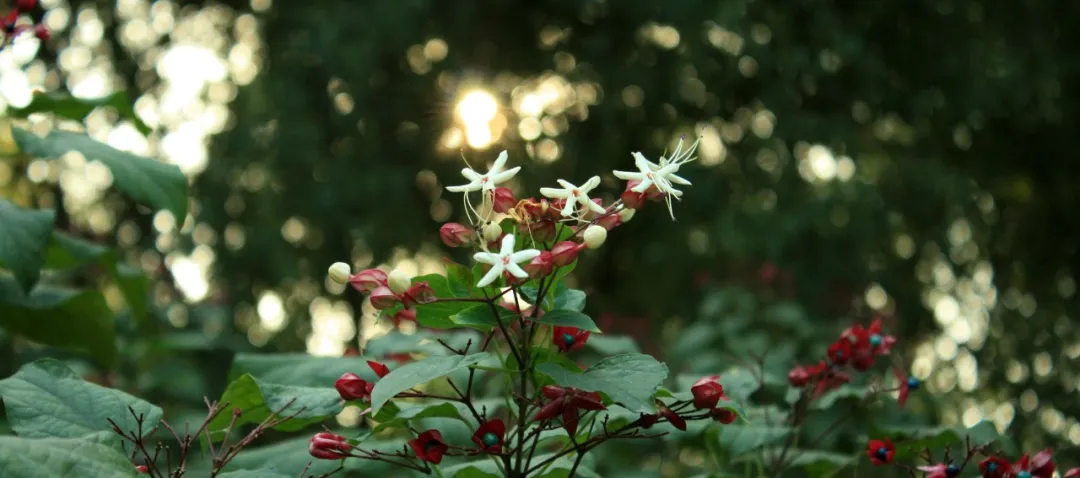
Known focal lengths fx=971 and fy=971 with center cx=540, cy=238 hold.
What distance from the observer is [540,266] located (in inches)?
34.3

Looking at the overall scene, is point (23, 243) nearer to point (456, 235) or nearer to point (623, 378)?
point (456, 235)

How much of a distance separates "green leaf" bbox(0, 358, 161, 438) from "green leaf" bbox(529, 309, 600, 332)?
0.44 meters

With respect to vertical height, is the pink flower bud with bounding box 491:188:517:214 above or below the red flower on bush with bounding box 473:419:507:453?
above

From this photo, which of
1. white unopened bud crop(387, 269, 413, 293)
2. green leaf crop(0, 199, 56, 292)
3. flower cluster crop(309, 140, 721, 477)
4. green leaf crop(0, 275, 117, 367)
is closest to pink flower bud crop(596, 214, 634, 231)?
flower cluster crop(309, 140, 721, 477)

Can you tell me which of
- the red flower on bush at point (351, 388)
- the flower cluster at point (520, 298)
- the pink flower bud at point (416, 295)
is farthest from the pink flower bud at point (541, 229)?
the red flower on bush at point (351, 388)

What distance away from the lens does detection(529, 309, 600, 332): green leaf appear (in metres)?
0.89

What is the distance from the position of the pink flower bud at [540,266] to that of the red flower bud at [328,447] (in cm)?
27

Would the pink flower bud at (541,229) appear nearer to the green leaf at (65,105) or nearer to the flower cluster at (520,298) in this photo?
the flower cluster at (520,298)

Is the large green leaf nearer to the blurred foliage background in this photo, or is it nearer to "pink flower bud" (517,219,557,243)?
"pink flower bud" (517,219,557,243)

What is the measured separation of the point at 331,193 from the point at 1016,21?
273cm

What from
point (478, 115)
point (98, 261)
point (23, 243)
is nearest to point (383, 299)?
point (23, 243)

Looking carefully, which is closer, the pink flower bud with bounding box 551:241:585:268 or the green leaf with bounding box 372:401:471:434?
the pink flower bud with bounding box 551:241:585:268

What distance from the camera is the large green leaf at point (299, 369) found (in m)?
1.39

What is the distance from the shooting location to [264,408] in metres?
1.09
